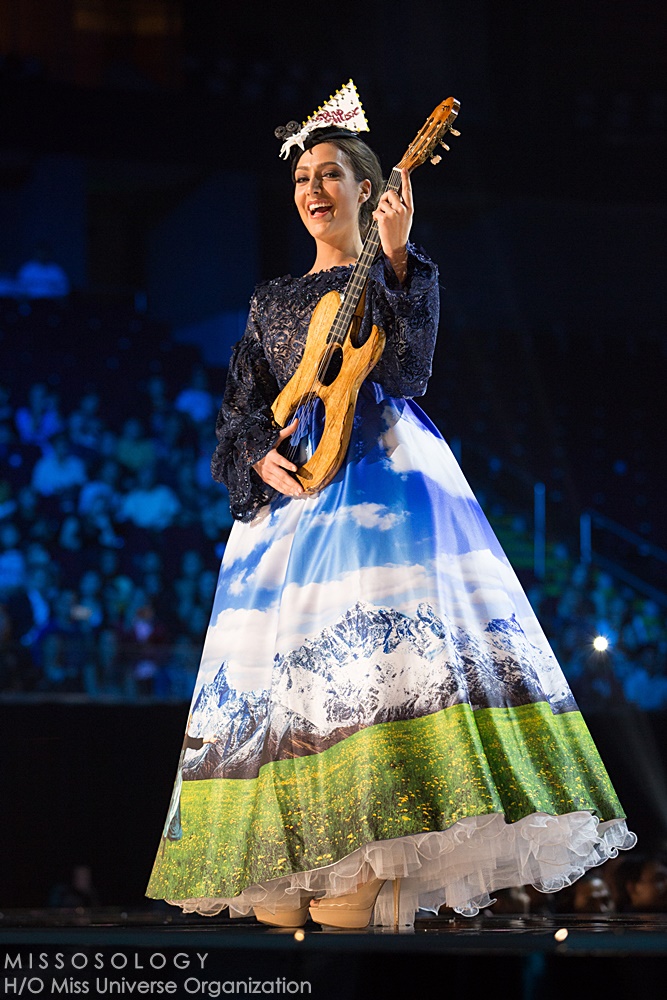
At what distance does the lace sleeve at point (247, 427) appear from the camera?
87.8 inches

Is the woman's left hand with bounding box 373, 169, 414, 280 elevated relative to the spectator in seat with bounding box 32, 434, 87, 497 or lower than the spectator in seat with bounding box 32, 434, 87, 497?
lower

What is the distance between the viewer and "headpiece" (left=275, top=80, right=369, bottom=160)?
238 centimetres

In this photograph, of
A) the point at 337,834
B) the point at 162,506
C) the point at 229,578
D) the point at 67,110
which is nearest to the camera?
the point at 337,834

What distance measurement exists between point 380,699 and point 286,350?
2.43 ft

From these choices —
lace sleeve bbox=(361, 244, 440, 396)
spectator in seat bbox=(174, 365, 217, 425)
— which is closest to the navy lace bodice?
lace sleeve bbox=(361, 244, 440, 396)

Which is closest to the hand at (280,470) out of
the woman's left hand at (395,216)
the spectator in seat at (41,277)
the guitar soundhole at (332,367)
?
the guitar soundhole at (332,367)

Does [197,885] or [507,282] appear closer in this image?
[197,885]

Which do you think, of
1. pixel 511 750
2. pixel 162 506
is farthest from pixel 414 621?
pixel 162 506

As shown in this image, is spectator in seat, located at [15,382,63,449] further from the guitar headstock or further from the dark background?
the guitar headstock

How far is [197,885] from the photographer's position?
2.00 metres

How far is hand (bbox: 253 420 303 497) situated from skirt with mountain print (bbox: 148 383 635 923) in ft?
0.12

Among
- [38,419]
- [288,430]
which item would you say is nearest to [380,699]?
[288,430]

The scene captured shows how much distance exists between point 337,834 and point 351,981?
0.35 metres

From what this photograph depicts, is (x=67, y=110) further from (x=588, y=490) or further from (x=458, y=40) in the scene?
(x=588, y=490)
